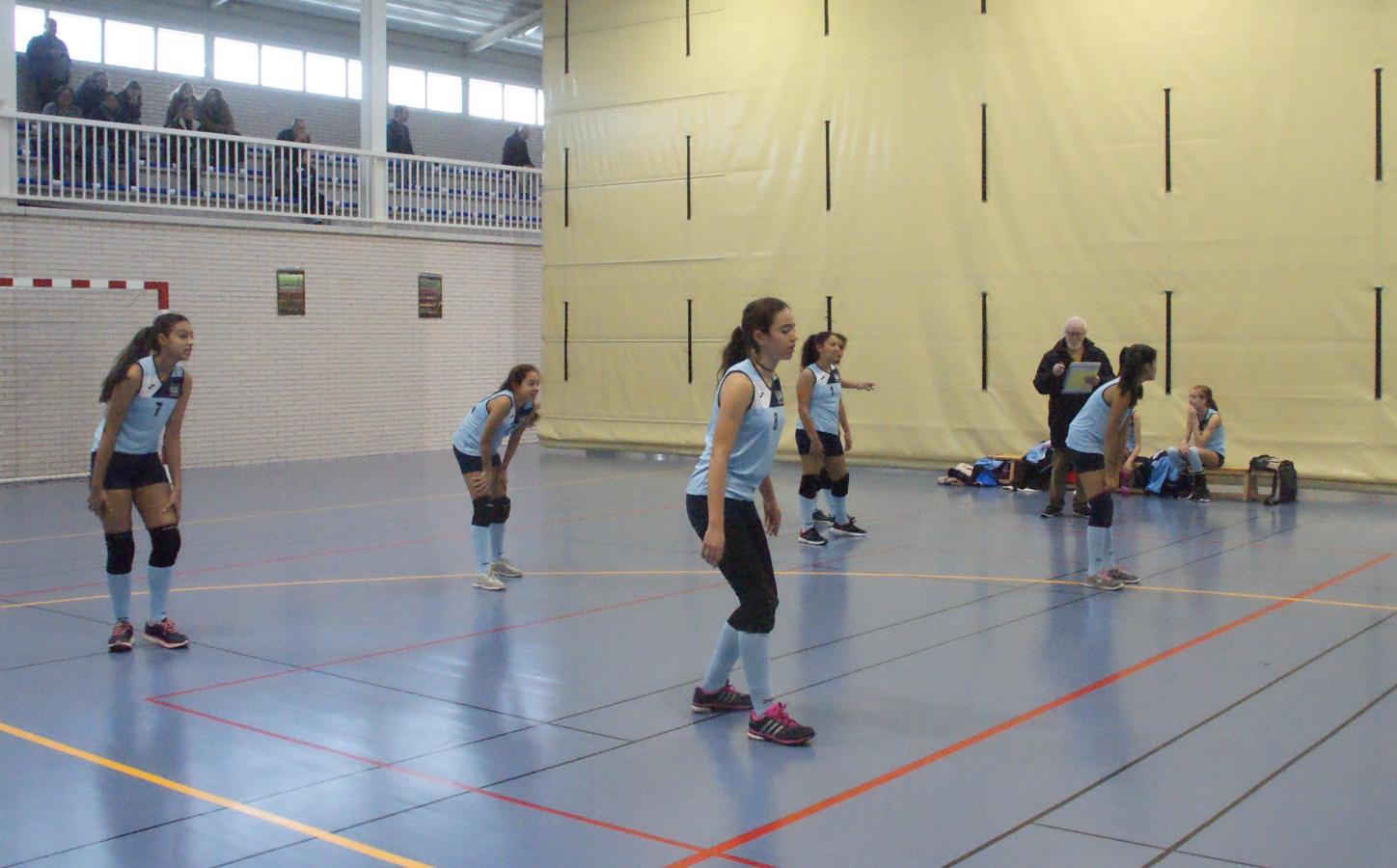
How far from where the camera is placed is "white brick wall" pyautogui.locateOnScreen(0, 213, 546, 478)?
684 inches

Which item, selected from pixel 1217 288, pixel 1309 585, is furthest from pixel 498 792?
pixel 1217 288

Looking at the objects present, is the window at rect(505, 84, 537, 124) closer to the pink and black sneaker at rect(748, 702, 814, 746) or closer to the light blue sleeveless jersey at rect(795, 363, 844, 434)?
the light blue sleeveless jersey at rect(795, 363, 844, 434)

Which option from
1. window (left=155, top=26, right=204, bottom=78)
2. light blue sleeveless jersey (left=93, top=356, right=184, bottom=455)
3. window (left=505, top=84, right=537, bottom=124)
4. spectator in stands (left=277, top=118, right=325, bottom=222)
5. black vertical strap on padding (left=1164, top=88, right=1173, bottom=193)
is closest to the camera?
light blue sleeveless jersey (left=93, top=356, right=184, bottom=455)

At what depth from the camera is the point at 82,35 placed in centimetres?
2459

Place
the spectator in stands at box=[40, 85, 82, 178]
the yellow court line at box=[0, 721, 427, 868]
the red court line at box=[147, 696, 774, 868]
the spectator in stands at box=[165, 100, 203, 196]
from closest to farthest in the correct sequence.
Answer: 1. the yellow court line at box=[0, 721, 427, 868]
2. the red court line at box=[147, 696, 774, 868]
3. the spectator in stands at box=[40, 85, 82, 178]
4. the spectator in stands at box=[165, 100, 203, 196]

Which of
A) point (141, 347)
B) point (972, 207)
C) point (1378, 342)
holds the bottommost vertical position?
point (141, 347)

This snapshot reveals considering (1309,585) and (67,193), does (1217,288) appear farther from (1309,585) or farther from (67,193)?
(67,193)

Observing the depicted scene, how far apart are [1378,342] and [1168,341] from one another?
226cm

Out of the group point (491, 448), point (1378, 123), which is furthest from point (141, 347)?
point (1378, 123)

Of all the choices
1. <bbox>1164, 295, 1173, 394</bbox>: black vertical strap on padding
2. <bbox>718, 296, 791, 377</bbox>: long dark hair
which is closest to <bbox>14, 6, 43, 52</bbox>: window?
<bbox>1164, 295, 1173, 394</bbox>: black vertical strap on padding

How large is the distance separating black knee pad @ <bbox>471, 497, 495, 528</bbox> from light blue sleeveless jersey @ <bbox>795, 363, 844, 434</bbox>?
3492mm

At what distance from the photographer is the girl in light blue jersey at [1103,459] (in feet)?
30.5

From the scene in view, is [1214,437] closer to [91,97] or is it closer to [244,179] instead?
[244,179]

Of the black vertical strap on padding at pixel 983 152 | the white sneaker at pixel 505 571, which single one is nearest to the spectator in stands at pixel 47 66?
the black vertical strap on padding at pixel 983 152
